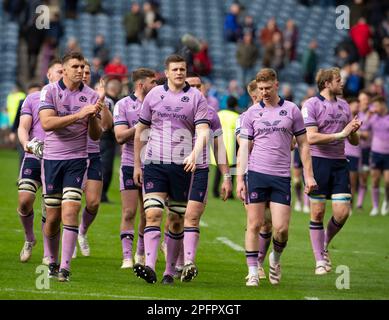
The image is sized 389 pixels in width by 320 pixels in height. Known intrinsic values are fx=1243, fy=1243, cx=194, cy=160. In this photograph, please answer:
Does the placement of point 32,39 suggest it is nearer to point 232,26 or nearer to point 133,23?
point 133,23

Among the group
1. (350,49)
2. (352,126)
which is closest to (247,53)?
(350,49)

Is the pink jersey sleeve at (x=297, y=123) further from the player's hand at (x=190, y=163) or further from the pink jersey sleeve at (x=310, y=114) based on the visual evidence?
the pink jersey sleeve at (x=310, y=114)

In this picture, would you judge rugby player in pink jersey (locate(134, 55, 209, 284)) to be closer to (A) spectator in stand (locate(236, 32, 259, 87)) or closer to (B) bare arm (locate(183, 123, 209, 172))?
(B) bare arm (locate(183, 123, 209, 172))

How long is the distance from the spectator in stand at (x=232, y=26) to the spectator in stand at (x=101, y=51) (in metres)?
4.19

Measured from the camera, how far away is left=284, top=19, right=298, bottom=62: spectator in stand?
127ft

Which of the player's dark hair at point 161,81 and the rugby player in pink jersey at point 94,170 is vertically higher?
the player's dark hair at point 161,81

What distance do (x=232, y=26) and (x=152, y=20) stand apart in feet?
8.27

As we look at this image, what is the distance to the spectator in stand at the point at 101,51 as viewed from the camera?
36.4m

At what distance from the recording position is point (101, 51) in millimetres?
36438

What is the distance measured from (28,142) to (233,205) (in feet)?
35.4

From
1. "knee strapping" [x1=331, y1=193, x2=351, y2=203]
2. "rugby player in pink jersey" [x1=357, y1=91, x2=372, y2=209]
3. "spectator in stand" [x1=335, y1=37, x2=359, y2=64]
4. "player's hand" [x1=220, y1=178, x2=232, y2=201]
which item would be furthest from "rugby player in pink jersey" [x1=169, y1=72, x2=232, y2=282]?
"spectator in stand" [x1=335, y1=37, x2=359, y2=64]

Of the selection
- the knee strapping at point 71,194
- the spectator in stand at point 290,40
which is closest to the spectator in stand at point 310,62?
the spectator in stand at point 290,40
